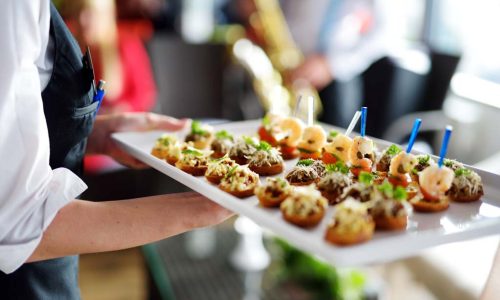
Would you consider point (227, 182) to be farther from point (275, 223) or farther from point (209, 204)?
point (275, 223)

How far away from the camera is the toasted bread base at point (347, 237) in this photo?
1.04 metres

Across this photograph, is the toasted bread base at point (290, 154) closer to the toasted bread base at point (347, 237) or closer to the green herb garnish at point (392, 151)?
the green herb garnish at point (392, 151)

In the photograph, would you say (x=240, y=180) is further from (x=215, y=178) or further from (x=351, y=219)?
(x=351, y=219)

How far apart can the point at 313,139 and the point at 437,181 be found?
516 millimetres

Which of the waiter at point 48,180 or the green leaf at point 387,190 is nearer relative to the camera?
the waiter at point 48,180

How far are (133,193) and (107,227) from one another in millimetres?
2830

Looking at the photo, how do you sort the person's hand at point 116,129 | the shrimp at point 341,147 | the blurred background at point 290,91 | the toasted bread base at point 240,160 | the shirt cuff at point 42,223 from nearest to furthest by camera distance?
1. the shirt cuff at point 42,223
2. the shrimp at point 341,147
3. the toasted bread base at point 240,160
4. the person's hand at point 116,129
5. the blurred background at point 290,91

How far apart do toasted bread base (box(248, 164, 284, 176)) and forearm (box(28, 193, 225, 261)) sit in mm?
355

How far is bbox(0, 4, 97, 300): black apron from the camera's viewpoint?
1.34m

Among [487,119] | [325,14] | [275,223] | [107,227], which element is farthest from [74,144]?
[325,14]

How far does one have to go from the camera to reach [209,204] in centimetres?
133

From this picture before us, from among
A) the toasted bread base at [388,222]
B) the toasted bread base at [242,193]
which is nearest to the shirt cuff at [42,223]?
the toasted bread base at [242,193]

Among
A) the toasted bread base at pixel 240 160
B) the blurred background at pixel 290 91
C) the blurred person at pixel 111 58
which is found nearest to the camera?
the toasted bread base at pixel 240 160

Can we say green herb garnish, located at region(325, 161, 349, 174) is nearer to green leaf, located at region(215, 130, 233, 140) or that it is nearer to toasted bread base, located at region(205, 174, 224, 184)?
toasted bread base, located at region(205, 174, 224, 184)
